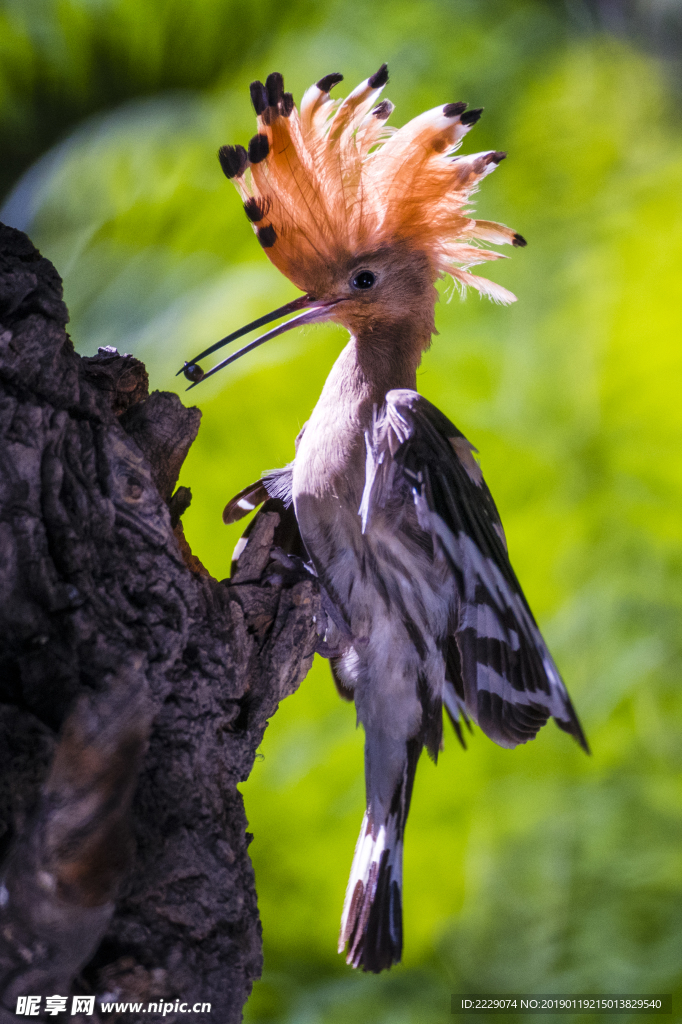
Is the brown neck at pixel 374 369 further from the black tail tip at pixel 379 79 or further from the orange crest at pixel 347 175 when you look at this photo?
the black tail tip at pixel 379 79

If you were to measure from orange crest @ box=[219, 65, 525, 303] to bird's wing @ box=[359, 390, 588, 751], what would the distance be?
0.77ft

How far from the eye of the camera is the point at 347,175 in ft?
3.25

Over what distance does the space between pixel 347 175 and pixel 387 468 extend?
375 millimetres

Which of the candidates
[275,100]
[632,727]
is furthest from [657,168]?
[632,727]

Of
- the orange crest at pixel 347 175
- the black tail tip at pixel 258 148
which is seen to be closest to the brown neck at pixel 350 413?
the orange crest at pixel 347 175

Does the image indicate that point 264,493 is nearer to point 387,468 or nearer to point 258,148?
point 387,468

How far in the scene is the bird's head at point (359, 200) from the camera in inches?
37.9

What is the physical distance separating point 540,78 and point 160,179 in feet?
2.49

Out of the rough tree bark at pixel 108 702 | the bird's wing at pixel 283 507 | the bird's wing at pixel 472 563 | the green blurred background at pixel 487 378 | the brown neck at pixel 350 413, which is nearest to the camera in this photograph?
the rough tree bark at pixel 108 702

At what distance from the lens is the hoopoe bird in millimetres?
927

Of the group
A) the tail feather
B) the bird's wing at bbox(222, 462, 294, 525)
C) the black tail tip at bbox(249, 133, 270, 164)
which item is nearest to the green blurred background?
the bird's wing at bbox(222, 462, 294, 525)

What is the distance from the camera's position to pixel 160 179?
4.97ft

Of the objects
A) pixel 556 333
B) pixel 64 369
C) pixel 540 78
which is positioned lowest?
pixel 64 369

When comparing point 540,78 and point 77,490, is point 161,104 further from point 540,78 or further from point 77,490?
point 77,490
